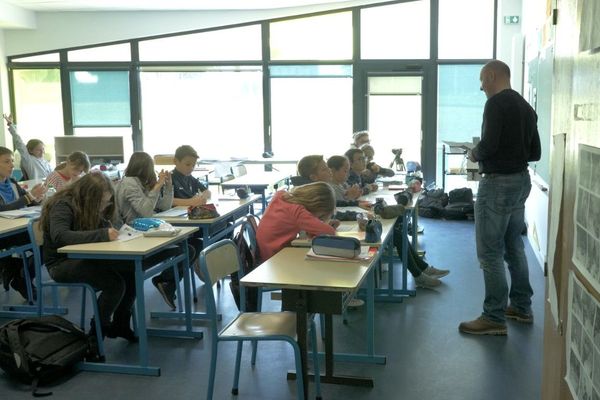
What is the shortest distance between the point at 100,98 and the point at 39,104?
1043 mm

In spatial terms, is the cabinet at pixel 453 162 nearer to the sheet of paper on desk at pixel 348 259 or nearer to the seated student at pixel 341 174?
the seated student at pixel 341 174

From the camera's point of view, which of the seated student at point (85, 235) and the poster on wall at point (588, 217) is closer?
the poster on wall at point (588, 217)

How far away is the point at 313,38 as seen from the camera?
961cm

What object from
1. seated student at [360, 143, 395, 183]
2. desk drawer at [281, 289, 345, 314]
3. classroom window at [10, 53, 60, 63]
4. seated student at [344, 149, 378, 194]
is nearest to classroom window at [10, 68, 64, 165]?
classroom window at [10, 53, 60, 63]

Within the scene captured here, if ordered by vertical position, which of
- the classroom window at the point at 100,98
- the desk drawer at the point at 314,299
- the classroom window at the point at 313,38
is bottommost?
the desk drawer at the point at 314,299

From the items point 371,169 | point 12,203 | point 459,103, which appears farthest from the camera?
point 459,103

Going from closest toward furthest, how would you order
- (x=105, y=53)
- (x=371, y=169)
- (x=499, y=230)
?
(x=499, y=230), (x=371, y=169), (x=105, y=53)

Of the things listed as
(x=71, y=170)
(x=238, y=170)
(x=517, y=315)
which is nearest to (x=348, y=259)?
(x=517, y=315)

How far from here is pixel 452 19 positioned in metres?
9.37

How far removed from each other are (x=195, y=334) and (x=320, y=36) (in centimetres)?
665

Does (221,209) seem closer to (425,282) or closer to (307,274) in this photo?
(425,282)

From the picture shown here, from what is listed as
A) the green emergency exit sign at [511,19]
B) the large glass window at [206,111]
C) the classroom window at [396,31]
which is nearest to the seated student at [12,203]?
the large glass window at [206,111]

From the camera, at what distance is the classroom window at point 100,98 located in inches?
393

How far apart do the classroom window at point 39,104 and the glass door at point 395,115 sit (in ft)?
16.5
